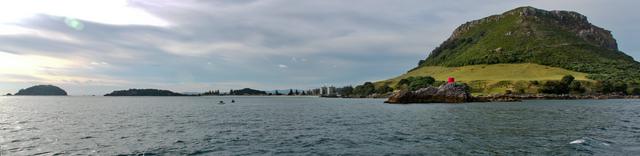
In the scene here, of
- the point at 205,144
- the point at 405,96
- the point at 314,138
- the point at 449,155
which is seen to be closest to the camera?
the point at 449,155

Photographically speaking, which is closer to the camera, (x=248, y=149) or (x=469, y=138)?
(x=248, y=149)

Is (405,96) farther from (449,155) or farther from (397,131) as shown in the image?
(449,155)

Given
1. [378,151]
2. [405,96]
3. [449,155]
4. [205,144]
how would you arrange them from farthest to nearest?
[405,96] < [205,144] < [378,151] < [449,155]

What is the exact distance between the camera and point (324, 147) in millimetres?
39312

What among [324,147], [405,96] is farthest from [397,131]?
[405,96]

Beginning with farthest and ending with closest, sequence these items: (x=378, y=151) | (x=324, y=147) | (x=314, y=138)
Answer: (x=314, y=138) < (x=324, y=147) < (x=378, y=151)

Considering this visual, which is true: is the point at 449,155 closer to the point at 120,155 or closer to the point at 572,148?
the point at 572,148

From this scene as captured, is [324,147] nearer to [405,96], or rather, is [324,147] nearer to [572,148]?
[572,148]

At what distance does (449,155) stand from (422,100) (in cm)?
13525

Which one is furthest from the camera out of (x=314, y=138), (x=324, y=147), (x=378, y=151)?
(x=314, y=138)

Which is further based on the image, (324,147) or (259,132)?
(259,132)

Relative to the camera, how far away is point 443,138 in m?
44.9

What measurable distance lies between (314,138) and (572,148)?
75.5 feet

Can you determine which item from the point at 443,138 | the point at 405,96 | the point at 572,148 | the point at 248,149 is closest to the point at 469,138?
the point at 443,138
